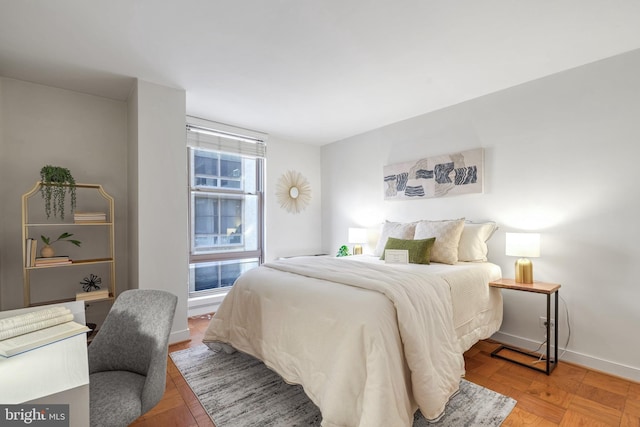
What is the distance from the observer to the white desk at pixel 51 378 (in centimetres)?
78

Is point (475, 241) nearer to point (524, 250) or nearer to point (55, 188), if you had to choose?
point (524, 250)

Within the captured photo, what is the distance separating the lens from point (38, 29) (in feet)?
6.66

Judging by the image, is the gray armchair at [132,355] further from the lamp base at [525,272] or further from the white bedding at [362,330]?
the lamp base at [525,272]

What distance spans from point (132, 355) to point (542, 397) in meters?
2.62

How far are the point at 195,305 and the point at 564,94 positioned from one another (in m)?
4.58

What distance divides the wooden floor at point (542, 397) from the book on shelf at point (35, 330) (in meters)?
0.97

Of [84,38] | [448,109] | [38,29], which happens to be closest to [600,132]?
[448,109]

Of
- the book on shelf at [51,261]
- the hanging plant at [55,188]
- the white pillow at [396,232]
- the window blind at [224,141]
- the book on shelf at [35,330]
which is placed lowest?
the book on shelf at [35,330]

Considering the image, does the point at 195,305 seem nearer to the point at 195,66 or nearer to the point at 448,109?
the point at 195,66

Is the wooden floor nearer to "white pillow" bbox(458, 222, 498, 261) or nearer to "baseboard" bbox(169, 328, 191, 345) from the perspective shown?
"baseboard" bbox(169, 328, 191, 345)

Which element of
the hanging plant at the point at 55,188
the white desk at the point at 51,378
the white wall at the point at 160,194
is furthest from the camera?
the white wall at the point at 160,194

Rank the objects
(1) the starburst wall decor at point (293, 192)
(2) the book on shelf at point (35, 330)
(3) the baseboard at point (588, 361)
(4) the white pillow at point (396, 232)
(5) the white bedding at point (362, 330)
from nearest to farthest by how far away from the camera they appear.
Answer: (2) the book on shelf at point (35, 330), (5) the white bedding at point (362, 330), (3) the baseboard at point (588, 361), (4) the white pillow at point (396, 232), (1) the starburst wall decor at point (293, 192)

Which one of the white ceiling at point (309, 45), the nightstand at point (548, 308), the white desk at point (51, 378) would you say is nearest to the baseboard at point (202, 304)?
the white ceiling at point (309, 45)

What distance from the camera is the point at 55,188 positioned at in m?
2.70
